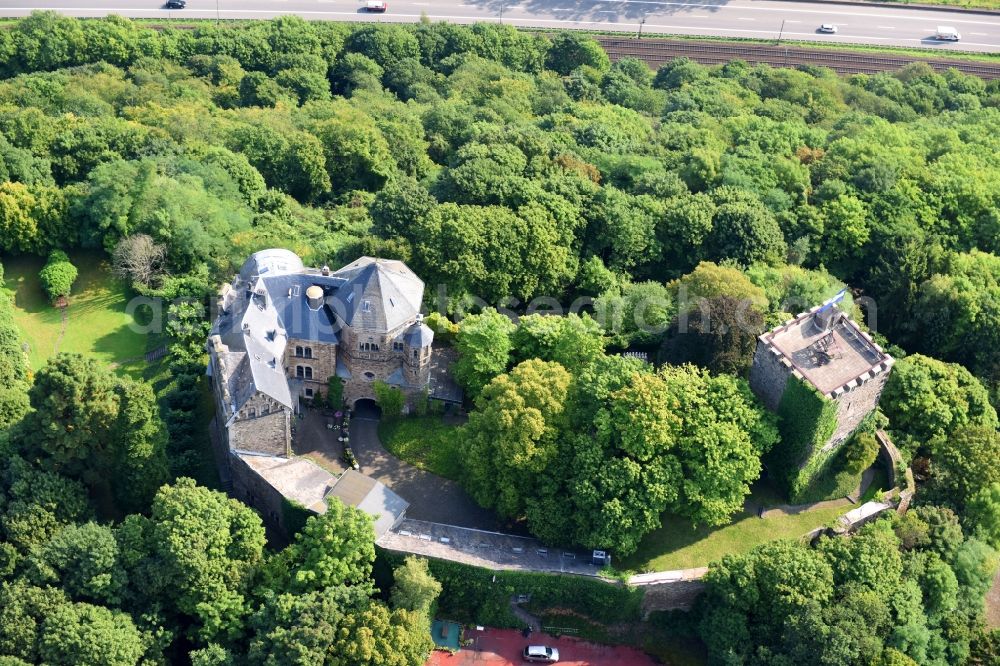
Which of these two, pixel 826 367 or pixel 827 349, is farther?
pixel 827 349

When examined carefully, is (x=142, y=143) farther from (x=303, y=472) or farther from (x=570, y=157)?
(x=303, y=472)

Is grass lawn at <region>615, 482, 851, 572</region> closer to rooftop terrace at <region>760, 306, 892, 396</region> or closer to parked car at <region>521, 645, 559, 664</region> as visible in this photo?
parked car at <region>521, 645, 559, 664</region>

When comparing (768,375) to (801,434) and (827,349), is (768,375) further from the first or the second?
(801,434)

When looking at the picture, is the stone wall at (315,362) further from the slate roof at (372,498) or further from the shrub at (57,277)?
the shrub at (57,277)

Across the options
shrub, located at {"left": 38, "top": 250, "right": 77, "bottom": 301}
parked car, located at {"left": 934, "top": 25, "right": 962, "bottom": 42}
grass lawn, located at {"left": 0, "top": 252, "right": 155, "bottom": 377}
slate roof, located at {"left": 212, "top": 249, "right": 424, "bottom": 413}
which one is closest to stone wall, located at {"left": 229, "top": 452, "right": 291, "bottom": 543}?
slate roof, located at {"left": 212, "top": 249, "right": 424, "bottom": 413}

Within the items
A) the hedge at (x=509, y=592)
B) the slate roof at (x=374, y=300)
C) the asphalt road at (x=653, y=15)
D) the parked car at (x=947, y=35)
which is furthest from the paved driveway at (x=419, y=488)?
the parked car at (x=947, y=35)

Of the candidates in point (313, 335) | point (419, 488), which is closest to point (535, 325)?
point (419, 488)

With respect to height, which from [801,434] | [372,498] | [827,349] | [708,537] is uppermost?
[827,349]
